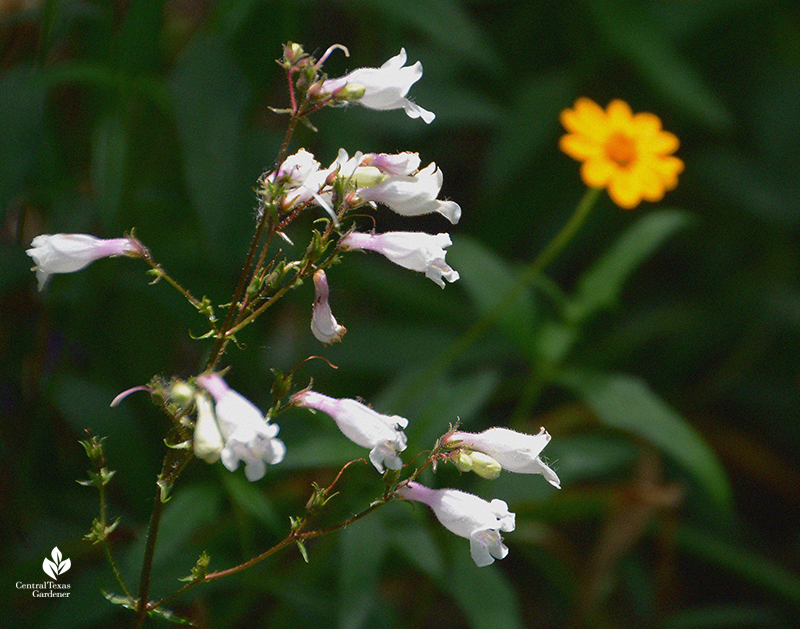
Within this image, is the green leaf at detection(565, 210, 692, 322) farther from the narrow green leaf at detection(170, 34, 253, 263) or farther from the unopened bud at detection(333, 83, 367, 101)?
the unopened bud at detection(333, 83, 367, 101)

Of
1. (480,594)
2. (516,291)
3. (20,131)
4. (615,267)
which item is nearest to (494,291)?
(516,291)

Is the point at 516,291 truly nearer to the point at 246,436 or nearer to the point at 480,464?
the point at 480,464

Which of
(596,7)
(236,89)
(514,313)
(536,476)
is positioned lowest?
(536,476)

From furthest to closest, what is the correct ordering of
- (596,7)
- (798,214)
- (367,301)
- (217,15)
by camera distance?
1. (367,301)
2. (798,214)
3. (596,7)
4. (217,15)

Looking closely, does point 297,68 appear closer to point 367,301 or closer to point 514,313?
point 514,313

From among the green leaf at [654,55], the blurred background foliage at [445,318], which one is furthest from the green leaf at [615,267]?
the green leaf at [654,55]

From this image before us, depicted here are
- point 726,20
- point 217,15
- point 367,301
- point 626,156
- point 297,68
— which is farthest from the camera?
point 367,301

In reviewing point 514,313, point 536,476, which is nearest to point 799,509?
point 536,476

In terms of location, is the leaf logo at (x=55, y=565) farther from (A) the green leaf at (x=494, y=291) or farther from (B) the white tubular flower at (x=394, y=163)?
(A) the green leaf at (x=494, y=291)
